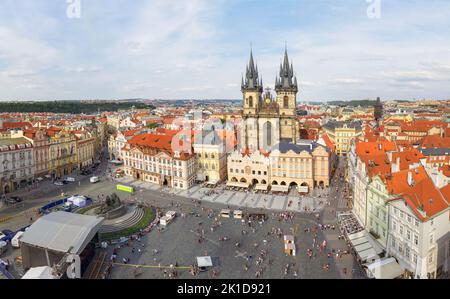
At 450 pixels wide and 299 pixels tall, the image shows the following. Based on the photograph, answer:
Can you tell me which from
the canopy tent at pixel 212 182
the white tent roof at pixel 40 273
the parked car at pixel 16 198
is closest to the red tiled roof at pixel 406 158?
the canopy tent at pixel 212 182

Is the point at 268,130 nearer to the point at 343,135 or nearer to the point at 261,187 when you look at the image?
the point at 261,187

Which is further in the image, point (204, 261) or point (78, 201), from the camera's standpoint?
point (78, 201)

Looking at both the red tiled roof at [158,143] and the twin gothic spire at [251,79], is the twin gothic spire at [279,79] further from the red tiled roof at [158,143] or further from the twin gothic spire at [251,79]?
the red tiled roof at [158,143]

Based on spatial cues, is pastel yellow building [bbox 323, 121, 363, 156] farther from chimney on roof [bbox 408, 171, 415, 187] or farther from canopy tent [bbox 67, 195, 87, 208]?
canopy tent [bbox 67, 195, 87, 208]

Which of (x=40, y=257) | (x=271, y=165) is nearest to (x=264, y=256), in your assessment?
(x=40, y=257)

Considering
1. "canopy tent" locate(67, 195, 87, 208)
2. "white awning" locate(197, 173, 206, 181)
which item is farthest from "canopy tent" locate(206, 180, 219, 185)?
"canopy tent" locate(67, 195, 87, 208)

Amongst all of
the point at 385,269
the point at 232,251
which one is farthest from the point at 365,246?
the point at 232,251
